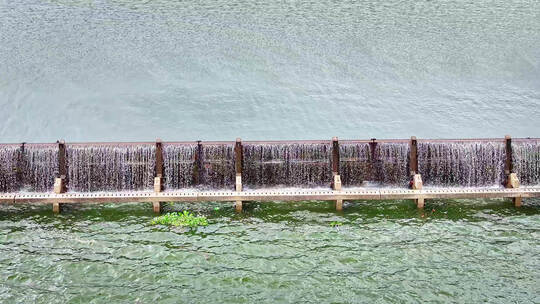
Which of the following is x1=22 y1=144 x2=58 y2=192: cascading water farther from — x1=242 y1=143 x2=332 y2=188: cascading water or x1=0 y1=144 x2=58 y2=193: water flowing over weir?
x1=242 y1=143 x2=332 y2=188: cascading water

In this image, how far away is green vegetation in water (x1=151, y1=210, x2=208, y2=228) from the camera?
28.5 meters

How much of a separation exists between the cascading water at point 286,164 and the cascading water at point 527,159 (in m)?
8.50

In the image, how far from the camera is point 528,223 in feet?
93.4

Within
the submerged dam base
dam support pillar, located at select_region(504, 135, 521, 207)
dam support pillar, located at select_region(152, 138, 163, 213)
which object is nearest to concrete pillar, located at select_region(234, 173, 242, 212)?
the submerged dam base

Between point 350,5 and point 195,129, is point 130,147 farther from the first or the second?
point 350,5

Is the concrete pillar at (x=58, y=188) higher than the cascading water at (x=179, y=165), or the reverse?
the cascading water at (x=179, y=165)

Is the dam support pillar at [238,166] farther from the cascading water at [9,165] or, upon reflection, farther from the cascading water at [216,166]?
the cascading water at [9,165]

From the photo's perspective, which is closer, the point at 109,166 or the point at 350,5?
the point at 109,166

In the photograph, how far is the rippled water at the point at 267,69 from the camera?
134 feet

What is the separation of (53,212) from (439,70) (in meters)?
28.3

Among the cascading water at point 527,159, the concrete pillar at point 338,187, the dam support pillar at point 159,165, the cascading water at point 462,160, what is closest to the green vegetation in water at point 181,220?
the dam support pillar at point 159,165

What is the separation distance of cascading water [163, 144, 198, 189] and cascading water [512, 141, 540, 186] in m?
14.6

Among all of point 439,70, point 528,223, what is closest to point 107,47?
point 439,70

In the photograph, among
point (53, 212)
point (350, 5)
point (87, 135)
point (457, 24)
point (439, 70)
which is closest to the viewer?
point (53, 212)
